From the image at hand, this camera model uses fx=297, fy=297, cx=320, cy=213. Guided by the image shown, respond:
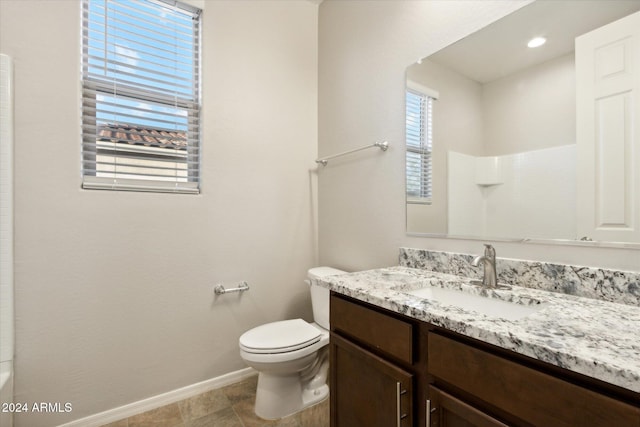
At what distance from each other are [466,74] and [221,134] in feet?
4.73

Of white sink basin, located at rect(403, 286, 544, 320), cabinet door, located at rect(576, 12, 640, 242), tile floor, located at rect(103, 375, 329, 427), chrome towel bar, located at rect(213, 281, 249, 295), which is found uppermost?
cabinet door, located at rect(576, 12, 640, 242)

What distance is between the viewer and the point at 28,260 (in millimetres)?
1424

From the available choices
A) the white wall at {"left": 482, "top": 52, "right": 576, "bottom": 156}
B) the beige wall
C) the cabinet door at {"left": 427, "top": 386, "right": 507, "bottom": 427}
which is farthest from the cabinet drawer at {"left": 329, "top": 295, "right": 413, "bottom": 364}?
the white wall at {"left": 482, "top": 52, "right": 576, "bottom": 156}

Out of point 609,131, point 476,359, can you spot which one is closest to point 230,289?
point 476,359

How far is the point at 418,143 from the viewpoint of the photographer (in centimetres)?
159

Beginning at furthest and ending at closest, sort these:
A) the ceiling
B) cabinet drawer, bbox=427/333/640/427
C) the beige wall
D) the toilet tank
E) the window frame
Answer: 1. the toilet tank
2. the window frame
3. the beige wall
4. the ceiling
5. cabinet drawer, bbox=427/333/640/427

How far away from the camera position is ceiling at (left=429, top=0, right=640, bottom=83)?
1.03m

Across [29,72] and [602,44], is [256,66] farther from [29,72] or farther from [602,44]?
[602,44]

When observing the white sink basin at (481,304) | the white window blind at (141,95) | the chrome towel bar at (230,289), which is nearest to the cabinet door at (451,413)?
the white sink basin at (481,304)

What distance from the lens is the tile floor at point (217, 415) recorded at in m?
1.60

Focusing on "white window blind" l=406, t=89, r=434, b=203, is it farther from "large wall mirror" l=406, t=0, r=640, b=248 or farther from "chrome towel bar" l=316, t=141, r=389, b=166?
"chrome towel bar" l=316, t=141, r=389, b=166

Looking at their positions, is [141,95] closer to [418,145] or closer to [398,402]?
[418,145]

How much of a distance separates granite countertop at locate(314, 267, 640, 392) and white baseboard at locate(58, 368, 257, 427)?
4.24 ft

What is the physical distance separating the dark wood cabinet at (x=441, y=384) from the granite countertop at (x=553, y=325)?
39 millimetres
